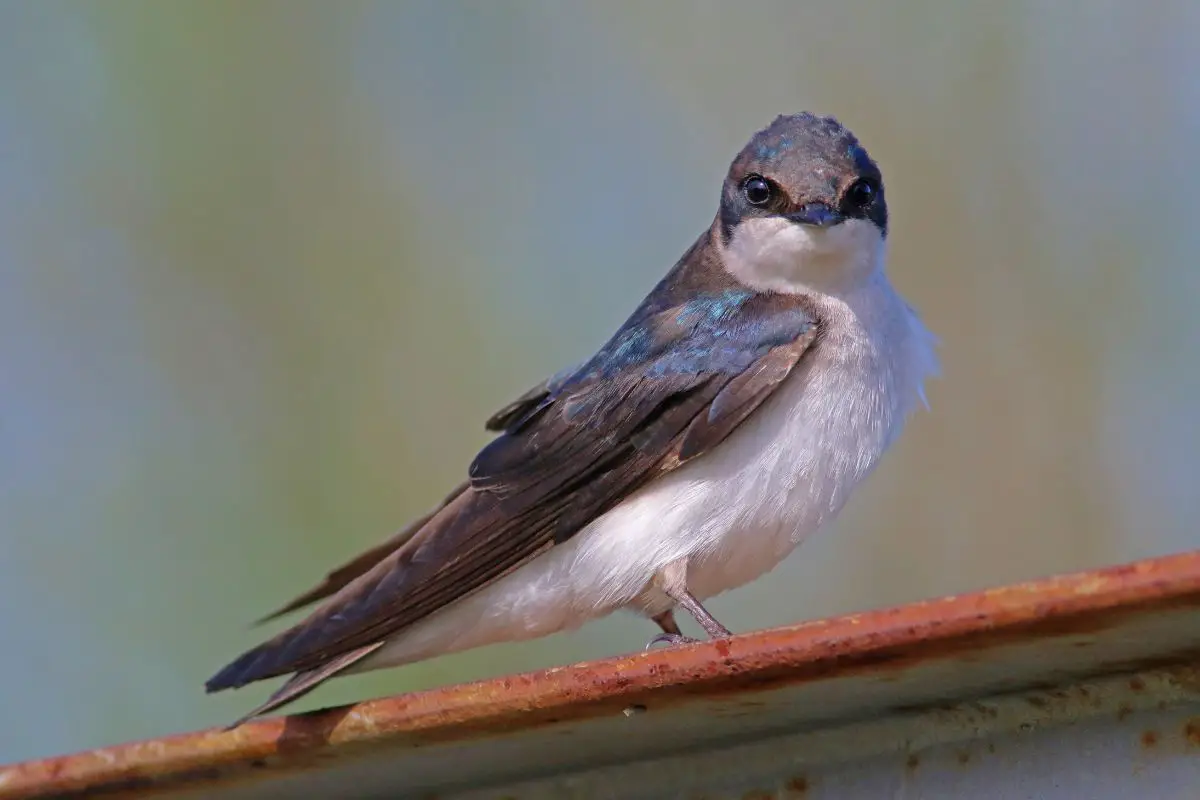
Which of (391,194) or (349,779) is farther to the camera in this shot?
(391,194)

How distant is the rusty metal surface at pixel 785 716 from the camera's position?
1.16m

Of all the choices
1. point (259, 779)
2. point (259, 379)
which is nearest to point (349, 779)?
point (259, 779)

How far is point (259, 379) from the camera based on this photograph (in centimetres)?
370

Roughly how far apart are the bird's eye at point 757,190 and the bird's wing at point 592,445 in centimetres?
13

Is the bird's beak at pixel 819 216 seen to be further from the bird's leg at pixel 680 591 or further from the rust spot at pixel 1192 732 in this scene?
the rust spot at pixel 1192 732

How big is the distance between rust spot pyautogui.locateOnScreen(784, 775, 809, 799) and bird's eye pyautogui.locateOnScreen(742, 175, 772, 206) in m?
0.95

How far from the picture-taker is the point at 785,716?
4.43 ft

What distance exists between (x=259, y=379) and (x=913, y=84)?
1532 millimetres

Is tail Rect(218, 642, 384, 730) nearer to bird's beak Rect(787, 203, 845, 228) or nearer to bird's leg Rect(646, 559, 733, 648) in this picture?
bird's leg Rect(646, 559, 733, 648)

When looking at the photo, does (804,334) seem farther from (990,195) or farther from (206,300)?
(206,300)

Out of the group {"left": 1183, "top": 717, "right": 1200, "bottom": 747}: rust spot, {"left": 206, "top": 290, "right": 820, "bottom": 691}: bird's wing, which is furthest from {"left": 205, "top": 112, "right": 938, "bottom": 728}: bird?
{"left": 1183, "top": 717, "right": 1200, "bottom": 747}: rust spot

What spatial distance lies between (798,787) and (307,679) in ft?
2.02

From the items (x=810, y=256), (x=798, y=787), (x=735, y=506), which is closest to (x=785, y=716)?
(x=798, y=787)

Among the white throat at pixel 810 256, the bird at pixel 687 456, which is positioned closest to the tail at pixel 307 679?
the bird at pixel 687 456
